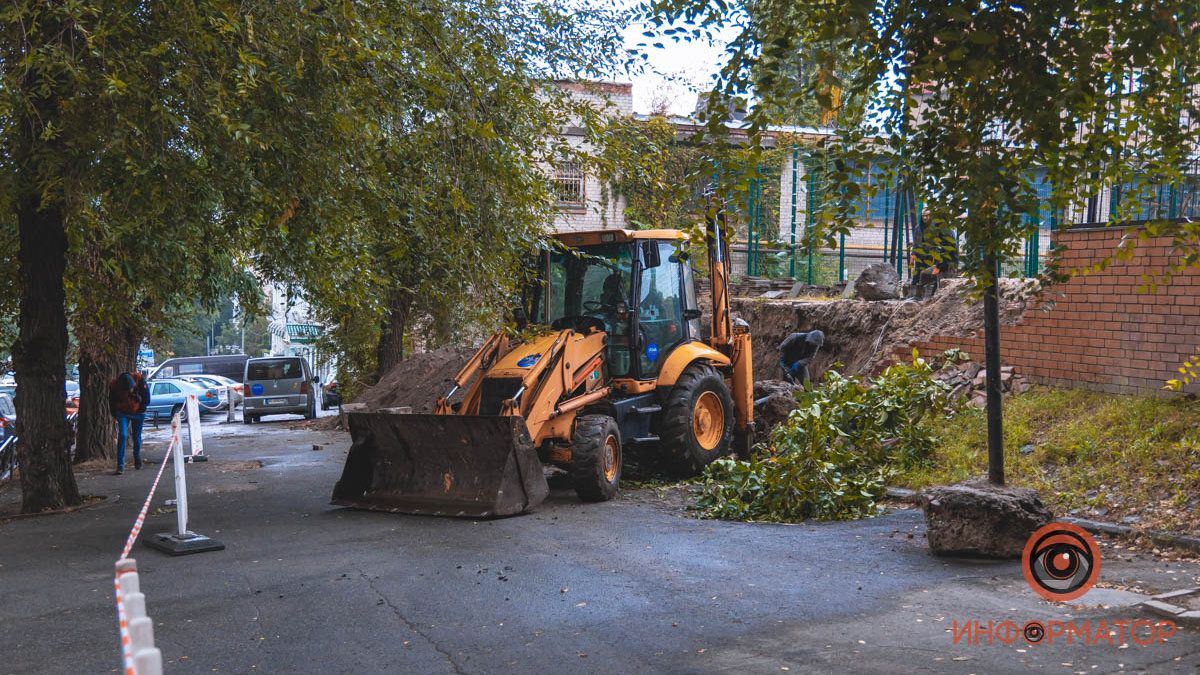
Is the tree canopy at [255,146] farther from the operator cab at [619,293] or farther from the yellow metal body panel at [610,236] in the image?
the operator cab at [619,293]

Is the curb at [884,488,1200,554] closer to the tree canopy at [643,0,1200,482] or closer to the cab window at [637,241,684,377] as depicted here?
the tree canopy at [643,0,1200,482]

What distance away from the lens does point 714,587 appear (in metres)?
7.46

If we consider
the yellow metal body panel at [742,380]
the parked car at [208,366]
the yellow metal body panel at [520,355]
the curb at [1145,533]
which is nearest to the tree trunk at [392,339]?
the yellow metal body panel at [742,380]

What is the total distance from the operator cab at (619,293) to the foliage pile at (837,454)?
166cm

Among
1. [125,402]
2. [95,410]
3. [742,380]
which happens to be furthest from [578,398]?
A: [95,410]

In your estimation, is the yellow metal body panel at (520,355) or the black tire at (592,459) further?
the yellow metal body panel at (520,355)

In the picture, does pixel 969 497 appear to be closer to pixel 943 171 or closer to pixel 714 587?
pixel 714 587

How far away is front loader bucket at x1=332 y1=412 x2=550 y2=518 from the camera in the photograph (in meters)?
10.5

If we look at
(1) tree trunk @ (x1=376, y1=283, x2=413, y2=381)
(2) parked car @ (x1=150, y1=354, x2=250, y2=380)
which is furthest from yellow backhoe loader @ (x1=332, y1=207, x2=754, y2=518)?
(2) parked car @ (x1=150, y1=354, x2=250, y2=380)

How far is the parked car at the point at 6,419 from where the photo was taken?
1623 centimetres

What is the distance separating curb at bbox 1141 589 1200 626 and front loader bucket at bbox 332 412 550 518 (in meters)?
5.76

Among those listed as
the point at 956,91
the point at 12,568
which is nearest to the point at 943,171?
the point at 956,91

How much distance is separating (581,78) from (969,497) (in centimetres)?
904

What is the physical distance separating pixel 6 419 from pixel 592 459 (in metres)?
10.4
